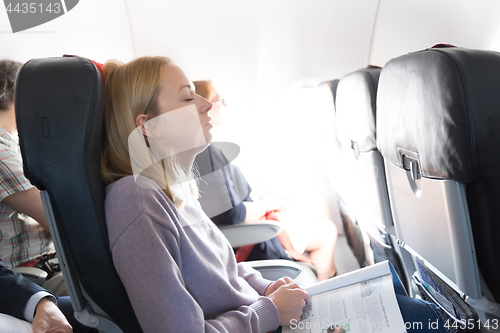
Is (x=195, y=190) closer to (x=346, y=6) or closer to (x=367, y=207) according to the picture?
(x=367, y=207)

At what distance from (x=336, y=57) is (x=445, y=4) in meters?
0.91

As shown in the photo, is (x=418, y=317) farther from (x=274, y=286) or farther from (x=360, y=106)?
(x=360, y=106)

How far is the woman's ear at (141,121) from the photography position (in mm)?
1100

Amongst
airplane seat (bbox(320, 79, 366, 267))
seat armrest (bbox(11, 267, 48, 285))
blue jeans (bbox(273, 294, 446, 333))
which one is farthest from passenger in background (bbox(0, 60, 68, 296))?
airplane seat (bbox(320, 79, 366, 267))

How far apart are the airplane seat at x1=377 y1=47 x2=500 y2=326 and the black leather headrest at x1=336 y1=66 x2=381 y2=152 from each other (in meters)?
0.28

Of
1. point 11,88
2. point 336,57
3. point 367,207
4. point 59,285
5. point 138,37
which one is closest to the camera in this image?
point 59,285

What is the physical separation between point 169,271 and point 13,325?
0.45 meters

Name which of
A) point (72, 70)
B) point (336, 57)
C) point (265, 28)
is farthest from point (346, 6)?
point (72, 70)

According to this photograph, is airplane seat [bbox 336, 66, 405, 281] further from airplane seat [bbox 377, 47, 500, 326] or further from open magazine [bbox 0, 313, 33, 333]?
open magazine [bbox 0, 313, 33, 333]

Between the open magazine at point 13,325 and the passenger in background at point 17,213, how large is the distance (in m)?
0.65

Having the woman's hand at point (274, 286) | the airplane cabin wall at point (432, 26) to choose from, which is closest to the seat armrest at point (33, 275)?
the woman's hand at point (274, 286)

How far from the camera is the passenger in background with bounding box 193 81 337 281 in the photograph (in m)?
2.25

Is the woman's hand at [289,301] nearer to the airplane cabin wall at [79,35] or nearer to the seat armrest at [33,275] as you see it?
the seat armrest at [33,275]

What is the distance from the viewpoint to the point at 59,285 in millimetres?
1669
